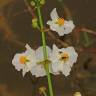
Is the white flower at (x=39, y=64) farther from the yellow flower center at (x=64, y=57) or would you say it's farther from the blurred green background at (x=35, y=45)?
the blurred green background at (x=35, y=45)

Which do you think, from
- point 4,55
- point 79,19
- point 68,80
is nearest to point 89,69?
point 68,80

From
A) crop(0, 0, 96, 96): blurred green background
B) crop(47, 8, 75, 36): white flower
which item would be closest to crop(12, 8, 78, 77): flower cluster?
crop(47, 8, 75, 36): white flower

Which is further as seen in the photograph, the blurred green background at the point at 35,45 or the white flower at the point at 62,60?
the blurred green background at the point at 35,45

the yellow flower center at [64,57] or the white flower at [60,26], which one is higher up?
the white flower at [60,26]

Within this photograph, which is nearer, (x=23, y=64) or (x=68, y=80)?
(x=23, y=64)

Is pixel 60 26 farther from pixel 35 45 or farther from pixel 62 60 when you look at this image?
pixel 35 45

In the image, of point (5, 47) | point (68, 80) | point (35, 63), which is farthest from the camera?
point (5, 47)

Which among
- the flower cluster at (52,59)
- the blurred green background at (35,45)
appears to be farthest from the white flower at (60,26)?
the blurred green background at (35,45)

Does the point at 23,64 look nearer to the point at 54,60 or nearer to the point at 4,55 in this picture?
the point at 54,60
